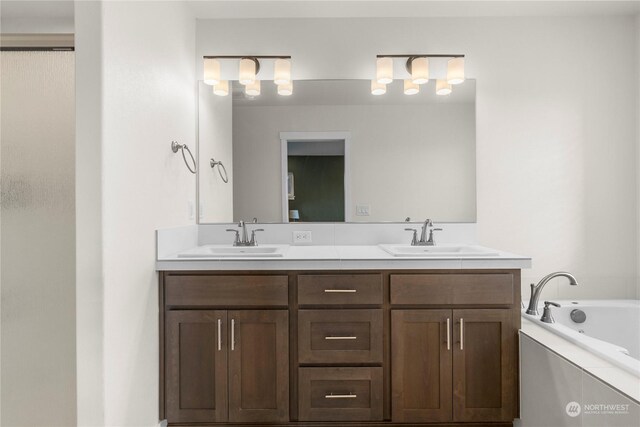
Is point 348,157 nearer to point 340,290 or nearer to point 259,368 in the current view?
point 340,290

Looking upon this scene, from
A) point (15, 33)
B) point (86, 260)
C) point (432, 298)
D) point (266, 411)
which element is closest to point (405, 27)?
point (432, 298)

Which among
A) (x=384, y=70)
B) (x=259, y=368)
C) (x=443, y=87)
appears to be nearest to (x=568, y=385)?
(x=259, y=368)

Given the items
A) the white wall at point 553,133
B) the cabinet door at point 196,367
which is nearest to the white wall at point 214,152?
the white wall at point 553,133

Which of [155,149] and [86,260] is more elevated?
[155,149]

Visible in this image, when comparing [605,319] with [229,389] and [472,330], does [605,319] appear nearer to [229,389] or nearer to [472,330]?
[472,330]

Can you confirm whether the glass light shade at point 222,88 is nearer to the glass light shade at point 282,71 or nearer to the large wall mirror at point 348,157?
the large wall mirror at point 348,157

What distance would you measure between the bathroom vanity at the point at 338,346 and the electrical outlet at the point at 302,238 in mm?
631

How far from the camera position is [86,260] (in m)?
1.30

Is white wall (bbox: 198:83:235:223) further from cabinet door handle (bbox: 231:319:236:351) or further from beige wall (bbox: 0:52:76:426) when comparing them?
beige wall (bbox: 0:52:76:426)

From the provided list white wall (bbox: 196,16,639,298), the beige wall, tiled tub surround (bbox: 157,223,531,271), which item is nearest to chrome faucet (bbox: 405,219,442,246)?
tiled tub surround (bbox: 157,223,531,271)

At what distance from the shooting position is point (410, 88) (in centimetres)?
239

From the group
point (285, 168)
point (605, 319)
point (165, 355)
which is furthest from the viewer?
point (285, 168)

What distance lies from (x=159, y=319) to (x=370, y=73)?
6.25 feet

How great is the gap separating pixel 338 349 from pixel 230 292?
0.58 m
